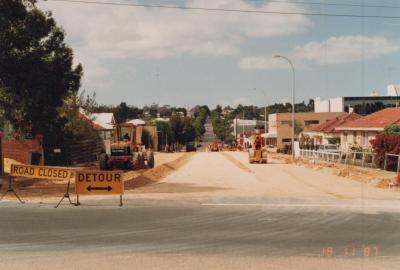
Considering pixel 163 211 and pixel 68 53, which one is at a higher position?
pixel 68 53

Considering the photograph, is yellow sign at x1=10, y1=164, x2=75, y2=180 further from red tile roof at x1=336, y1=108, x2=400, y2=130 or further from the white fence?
red tile roof at x1=336, y1=108, x2=400, y2=130

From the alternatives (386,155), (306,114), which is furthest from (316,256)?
(306,114)

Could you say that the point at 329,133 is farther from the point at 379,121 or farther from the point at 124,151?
the point at 124,151

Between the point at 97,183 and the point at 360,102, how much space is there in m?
122

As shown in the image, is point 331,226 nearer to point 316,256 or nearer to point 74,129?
point 316,256

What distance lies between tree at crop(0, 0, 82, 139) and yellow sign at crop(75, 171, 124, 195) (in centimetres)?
841

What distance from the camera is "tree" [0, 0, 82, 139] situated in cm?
2512

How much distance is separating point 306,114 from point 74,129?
82582mm

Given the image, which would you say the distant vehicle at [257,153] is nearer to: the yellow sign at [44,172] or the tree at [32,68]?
the tree at [32,68]

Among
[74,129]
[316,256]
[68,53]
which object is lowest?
[316,256]

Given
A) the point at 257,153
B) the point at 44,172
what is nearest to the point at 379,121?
the point at 257,153

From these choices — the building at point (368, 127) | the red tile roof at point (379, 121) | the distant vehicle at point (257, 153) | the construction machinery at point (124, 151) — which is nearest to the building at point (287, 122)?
the building at point (368, 127)

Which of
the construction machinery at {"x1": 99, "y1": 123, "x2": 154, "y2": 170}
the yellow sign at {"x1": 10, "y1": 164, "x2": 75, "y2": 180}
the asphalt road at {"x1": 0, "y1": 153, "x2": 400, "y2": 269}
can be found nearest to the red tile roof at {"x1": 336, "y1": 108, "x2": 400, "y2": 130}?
the construction machinery at {"x1": 99, "y1": 123, "x2": 154, "y2": 170}

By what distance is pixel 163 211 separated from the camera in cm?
1622
